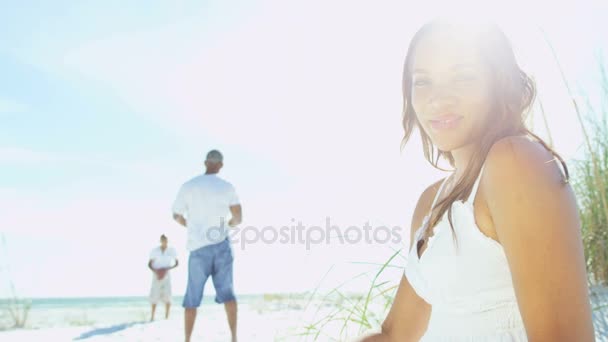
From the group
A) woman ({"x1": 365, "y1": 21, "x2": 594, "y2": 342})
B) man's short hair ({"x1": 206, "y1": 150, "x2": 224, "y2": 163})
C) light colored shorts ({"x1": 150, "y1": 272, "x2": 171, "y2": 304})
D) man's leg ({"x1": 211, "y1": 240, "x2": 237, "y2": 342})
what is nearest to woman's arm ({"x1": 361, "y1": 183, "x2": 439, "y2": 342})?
woman ({"x1": 365, "y1": 21, "x2": 594, "y2": 342})

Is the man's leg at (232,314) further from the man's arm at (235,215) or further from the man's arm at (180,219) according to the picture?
the man's arm at (180,219)

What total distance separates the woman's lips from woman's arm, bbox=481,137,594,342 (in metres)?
0.23

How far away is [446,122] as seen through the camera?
1.20m

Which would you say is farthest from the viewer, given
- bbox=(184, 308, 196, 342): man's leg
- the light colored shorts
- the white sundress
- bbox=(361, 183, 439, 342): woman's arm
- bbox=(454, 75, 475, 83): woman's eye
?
the light colored shorts

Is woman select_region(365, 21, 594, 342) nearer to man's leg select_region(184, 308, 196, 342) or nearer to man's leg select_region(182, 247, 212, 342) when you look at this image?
man's leg select_region(182, 247, 212, 342)

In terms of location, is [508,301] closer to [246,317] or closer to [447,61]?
[447,61]

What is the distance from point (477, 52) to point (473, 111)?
0.37 ft

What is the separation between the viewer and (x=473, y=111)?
1161 mm

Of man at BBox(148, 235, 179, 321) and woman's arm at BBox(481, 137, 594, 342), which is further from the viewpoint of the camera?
man at BBox(148, 235, 179, 321)

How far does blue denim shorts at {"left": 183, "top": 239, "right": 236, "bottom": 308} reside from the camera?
18.5ft

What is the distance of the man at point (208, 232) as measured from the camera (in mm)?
5641

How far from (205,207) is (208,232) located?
0.81ft

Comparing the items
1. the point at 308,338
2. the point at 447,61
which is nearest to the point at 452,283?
the point at 447,61

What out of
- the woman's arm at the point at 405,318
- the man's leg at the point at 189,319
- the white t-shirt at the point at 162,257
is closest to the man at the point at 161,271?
the white t-shirt at the point at 162,257
